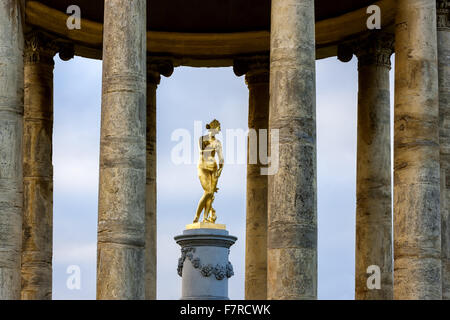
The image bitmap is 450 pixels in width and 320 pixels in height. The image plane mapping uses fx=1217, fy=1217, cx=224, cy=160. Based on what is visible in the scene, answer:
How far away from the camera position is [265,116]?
95.1 m

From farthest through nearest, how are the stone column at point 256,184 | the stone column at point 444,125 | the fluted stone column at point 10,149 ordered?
the stone column at point 256,184 < the stone column at point 444,125 < the fluted stone column at point 10,149

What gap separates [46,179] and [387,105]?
25486 mm

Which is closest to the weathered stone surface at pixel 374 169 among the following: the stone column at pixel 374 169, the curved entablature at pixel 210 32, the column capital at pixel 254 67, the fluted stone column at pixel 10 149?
the stone column at pixel 374 169

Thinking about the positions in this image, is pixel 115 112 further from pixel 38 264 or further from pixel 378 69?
pixel 378 69

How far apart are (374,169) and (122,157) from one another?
83.7ft

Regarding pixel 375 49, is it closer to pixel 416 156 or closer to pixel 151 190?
pixel 416 156

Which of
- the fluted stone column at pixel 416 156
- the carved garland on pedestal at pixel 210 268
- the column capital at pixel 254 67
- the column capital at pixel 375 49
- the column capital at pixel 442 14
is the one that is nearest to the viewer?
the fluted stone column at pixel 416 156

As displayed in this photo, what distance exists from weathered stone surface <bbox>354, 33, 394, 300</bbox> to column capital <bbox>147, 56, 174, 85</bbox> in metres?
15.7

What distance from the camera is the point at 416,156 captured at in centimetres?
7481

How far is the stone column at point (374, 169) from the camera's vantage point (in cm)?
8694

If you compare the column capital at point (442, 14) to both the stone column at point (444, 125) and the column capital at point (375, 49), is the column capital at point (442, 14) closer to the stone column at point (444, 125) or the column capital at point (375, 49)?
the stone column at point (444, 125)

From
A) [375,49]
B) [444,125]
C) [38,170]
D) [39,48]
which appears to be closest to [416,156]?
[444,125]

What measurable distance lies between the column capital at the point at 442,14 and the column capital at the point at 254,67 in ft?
66.1
